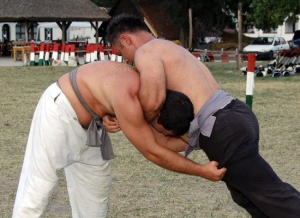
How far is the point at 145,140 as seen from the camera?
4.47 m

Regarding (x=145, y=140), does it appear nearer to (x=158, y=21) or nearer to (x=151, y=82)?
(x=151, y=82)

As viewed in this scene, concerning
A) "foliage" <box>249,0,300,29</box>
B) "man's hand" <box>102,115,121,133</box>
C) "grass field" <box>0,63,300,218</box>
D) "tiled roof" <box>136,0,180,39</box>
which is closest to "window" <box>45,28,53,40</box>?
"tiled roof" <box>136,0,180,39</box>

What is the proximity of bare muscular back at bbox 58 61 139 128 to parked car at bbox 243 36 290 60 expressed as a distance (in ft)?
112

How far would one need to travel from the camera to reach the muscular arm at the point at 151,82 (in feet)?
14.0

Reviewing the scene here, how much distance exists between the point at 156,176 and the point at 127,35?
10.3 ft

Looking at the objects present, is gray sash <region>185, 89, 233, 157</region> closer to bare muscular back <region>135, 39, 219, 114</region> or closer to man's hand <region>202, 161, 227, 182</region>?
bare muscular back <region>135, 39, 219, 114</region>

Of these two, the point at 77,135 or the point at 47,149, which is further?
the point at 77,135

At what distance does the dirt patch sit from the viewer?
47562 mm

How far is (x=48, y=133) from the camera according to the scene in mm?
4809

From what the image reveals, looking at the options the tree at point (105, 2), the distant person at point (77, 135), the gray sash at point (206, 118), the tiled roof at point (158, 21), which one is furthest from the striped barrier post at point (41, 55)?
the tree at point (105, 2)

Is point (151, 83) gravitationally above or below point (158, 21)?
above

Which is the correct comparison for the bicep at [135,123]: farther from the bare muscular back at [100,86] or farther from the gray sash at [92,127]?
the gray sash at [92,127]

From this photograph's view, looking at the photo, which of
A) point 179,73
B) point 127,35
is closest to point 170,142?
point 179,73

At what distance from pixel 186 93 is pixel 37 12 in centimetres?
3528
